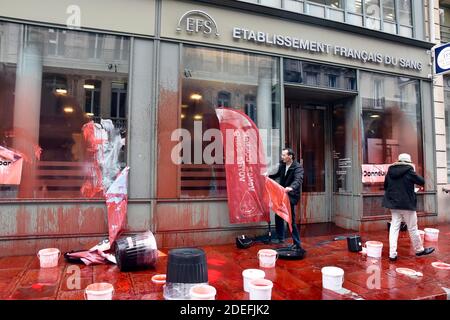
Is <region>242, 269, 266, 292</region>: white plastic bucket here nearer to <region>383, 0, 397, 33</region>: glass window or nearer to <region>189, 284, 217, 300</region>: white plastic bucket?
<region>189, 284, 217, 300</region>: white plastic bucket

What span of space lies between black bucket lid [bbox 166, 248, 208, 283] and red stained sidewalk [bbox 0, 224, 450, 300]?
14.7 inches

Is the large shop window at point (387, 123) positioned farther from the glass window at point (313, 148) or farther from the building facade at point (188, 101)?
the glass window at point (313, 148)

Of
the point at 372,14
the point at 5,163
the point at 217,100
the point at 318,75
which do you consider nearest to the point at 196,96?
the point at 217,100

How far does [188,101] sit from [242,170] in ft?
5.97

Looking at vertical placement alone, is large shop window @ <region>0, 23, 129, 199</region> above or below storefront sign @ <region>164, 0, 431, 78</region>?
below

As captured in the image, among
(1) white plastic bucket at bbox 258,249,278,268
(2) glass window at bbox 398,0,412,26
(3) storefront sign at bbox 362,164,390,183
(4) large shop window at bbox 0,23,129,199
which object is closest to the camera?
(1) white plastic bucket at bbox 258,249,278,268

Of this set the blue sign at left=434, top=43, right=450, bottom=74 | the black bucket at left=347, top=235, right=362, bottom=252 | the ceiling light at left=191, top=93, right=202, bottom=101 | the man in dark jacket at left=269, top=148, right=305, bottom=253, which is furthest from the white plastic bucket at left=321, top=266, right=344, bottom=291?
the blue sign at left=434, top=43, right=450, bottom=74

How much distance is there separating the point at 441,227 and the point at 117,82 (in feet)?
28.9

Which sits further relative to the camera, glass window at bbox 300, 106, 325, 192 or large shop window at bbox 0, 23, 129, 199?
glass window at bbox 300, 106, 325, 192

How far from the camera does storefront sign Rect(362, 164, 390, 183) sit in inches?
333

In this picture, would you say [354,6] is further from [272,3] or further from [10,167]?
[10,167]

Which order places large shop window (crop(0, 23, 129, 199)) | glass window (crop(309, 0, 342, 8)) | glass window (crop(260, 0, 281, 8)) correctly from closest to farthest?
large shop window (crop(0, 23, 129, 199)), glass window (crop(260, 0, 281, 8)), glass window (crop(309, 0, 342, 8))

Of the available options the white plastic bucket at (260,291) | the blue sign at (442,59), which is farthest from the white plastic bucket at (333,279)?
the blue sign at (442,59)

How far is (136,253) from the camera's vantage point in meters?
5.03
